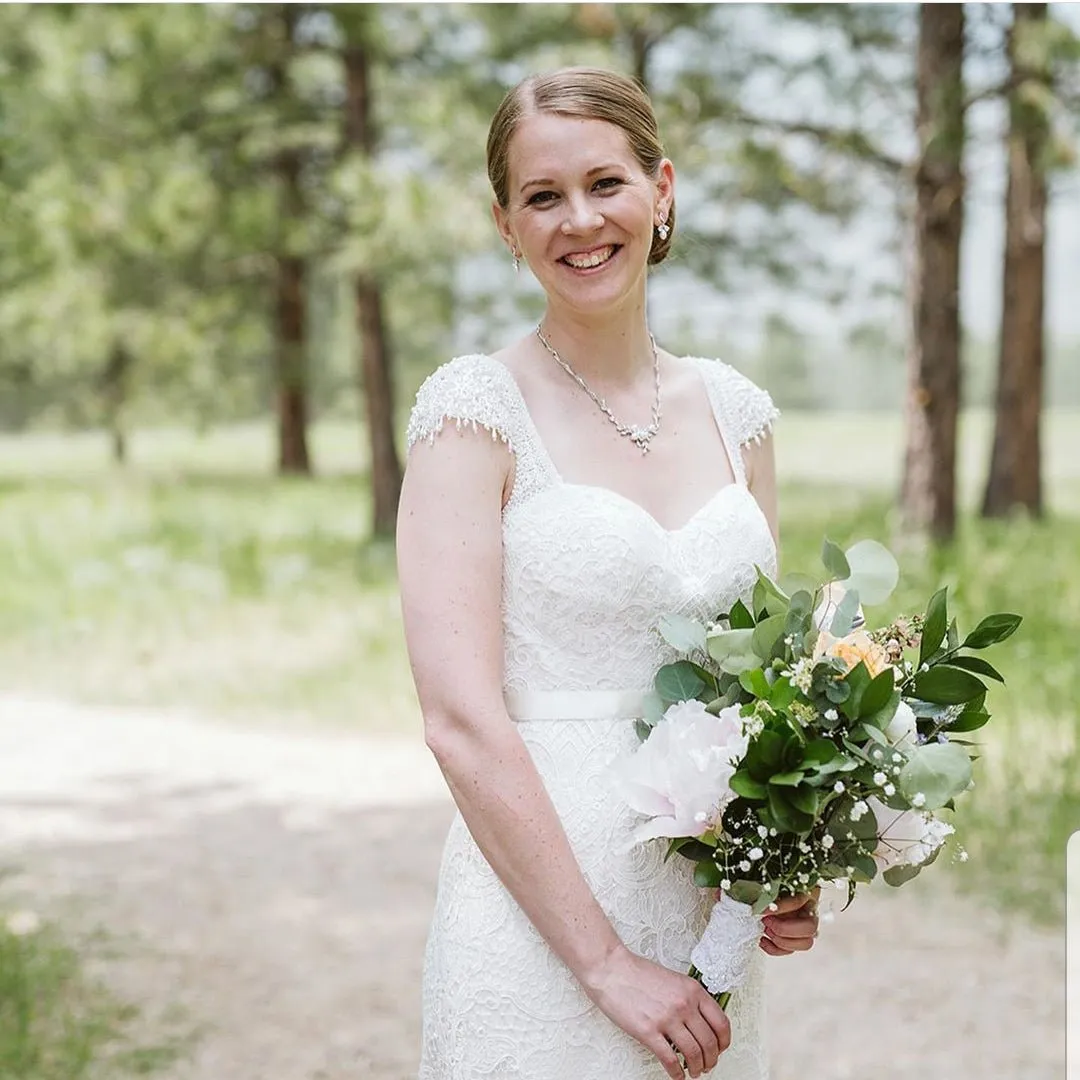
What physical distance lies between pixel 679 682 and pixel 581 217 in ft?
2.10

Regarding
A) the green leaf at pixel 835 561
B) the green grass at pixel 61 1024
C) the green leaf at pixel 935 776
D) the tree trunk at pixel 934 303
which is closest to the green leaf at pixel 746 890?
the green leaf at pixel 935 776

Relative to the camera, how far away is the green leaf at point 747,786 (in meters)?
1.70

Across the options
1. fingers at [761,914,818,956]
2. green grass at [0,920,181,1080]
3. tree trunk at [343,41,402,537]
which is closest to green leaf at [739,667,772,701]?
fingers at [761,914,818,956]

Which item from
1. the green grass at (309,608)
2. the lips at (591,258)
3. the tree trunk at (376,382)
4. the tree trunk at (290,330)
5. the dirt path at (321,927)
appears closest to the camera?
the lips at (591,258)

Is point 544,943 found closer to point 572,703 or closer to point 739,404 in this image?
point 572,703

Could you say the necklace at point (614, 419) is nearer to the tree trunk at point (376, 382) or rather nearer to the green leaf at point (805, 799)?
the green leaf at point (805, 799)

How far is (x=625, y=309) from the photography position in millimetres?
2137

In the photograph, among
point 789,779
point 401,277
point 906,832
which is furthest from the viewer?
point 401,277

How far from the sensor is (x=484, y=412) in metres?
A: 1.95

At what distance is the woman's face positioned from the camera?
6.43ft

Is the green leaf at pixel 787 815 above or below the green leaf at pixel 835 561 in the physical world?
below

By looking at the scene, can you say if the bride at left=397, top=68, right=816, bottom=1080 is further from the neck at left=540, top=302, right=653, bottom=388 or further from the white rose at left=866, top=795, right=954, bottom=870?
the white rose at left=866, top=795, right=954, bottom=870

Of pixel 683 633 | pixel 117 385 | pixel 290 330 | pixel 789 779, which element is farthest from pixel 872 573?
pixel 290 330

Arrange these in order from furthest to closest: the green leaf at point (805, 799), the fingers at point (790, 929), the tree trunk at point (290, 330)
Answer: the tree trunk at point (290, 330) < the fingers at point (790, 929) < the green leaf at point (805, 799)
